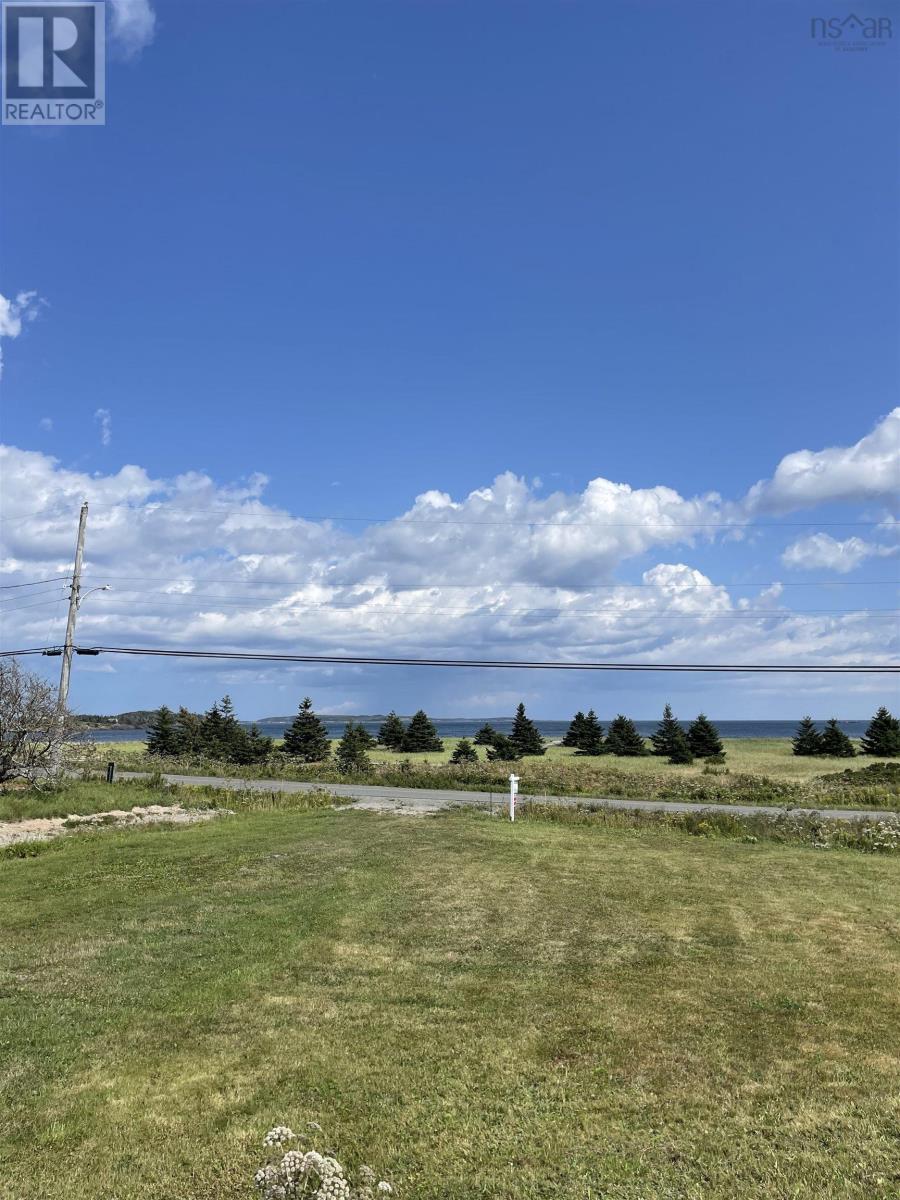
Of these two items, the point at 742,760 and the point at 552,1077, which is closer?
the point at 552,1077

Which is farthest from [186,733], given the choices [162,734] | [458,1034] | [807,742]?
[458,1034]

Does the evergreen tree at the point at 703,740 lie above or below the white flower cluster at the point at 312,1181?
below

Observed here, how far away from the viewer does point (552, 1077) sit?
18.8 feet

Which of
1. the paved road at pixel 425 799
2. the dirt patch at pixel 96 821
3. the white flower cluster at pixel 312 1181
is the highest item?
the white flower cluster at pixel 312 1181

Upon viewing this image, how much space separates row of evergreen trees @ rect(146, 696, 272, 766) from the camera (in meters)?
67.2

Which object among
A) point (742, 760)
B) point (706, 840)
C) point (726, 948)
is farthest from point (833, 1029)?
point (742, 760)

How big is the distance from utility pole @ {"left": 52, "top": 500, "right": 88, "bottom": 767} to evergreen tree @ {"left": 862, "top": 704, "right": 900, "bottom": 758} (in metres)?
60.7

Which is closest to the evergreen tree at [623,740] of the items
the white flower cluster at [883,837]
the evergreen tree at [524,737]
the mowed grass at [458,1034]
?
the evergreen tree at [524,737]

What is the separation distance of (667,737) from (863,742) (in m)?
17.0

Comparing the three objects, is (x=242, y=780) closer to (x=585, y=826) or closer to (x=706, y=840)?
(x=585, y=826)

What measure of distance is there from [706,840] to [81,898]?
15177 millimetres

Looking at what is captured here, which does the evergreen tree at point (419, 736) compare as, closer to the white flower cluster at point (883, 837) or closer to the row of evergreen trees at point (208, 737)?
the row of evergreen trees at point (208, 737)

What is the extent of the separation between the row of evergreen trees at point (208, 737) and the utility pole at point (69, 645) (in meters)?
39.2

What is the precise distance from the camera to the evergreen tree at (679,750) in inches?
2380
